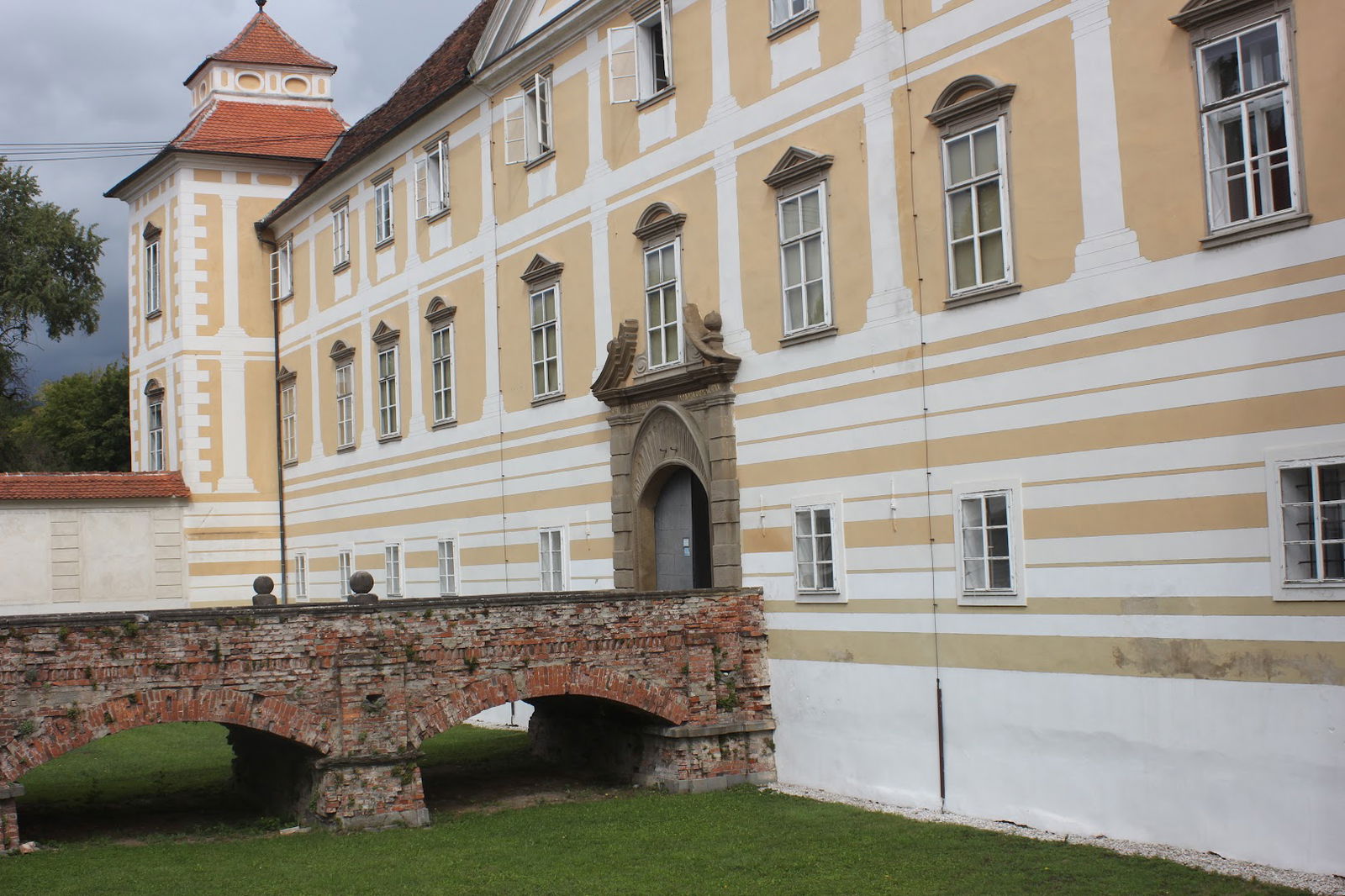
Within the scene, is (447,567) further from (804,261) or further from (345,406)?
(804,261)

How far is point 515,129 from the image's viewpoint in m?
21.7

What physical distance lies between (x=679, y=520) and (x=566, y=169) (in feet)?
18.1

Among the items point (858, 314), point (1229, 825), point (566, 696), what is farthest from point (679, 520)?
point (1229, 825)

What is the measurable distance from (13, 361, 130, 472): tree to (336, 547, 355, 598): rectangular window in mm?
26901

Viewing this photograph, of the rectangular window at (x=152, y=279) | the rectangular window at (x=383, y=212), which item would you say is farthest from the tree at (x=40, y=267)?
the rectangular window at (x=383, y=212)

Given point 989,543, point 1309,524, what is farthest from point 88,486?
point 1309,524

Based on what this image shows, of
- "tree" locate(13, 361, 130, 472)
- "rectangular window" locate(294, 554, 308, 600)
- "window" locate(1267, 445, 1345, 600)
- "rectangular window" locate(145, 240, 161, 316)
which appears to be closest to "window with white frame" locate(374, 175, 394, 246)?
"rectangular window" locate(294, 554, 308, 600)

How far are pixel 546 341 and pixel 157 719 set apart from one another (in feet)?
29.9

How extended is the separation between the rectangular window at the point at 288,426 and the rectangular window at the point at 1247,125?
22.5 m

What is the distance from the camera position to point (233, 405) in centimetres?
3108

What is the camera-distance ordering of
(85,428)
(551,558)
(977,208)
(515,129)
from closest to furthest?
1. (977,208)
2. (551,558)
3. (515,129)
4. (85,428)

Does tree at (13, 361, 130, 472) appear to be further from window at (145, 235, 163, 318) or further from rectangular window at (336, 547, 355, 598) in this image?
rectangular window at (336, 547, 355, 598)

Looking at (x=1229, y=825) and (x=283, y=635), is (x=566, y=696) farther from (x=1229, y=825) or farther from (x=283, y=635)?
(x=1229, y=825)

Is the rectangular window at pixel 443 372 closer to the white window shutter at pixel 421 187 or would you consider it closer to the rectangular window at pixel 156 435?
the white window shutter at pixel 421 187
